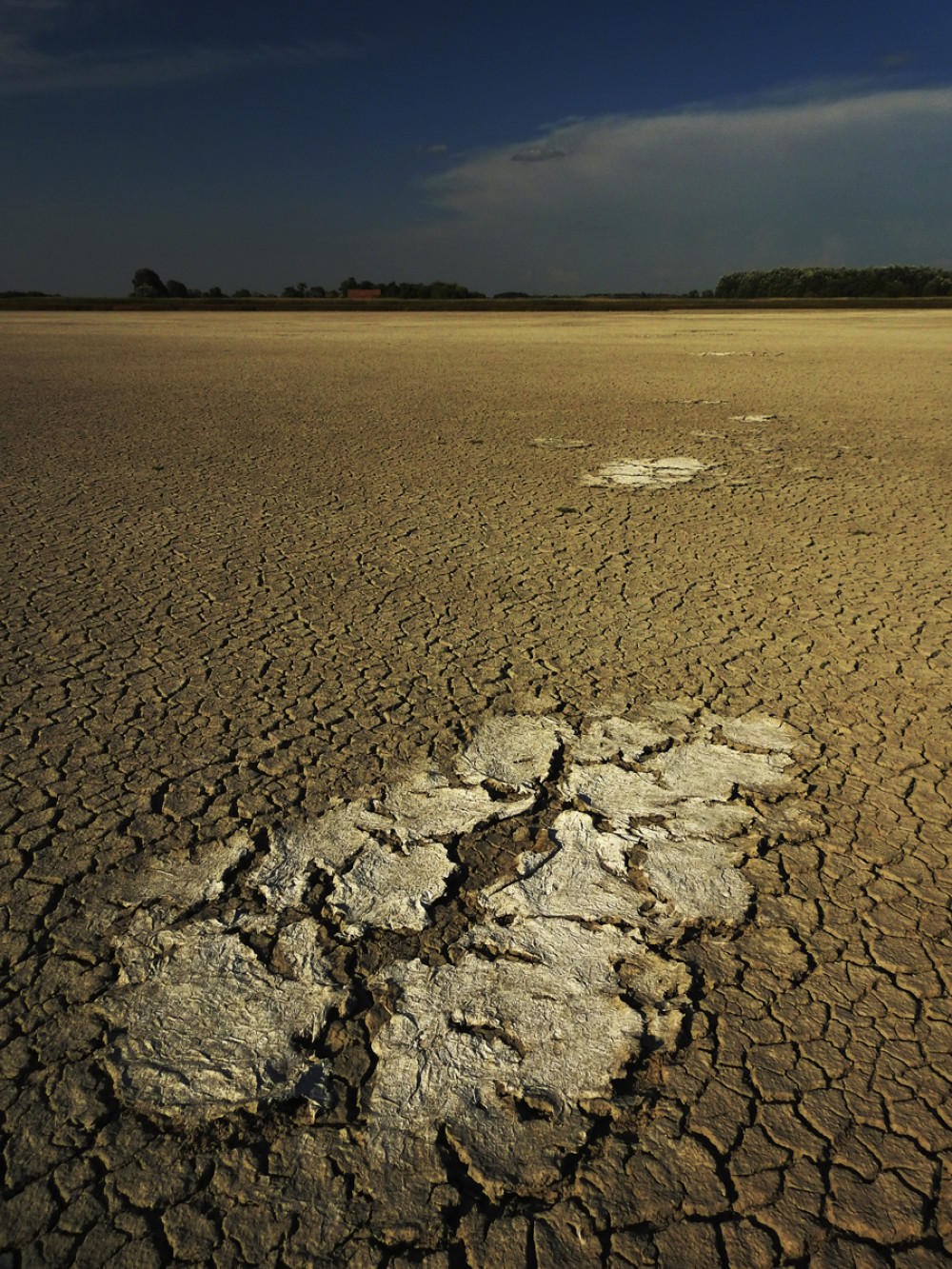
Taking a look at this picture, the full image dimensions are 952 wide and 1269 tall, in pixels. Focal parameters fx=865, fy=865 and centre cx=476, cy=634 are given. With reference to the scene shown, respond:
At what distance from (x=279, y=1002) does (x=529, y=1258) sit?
1.95 feet

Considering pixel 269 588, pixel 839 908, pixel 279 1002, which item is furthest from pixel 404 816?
pixel 269 588

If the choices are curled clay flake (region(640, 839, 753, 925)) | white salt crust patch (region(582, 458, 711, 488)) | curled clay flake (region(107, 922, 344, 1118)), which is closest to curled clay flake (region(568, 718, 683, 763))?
curled clay flake (region(640, 839, 753, 925))

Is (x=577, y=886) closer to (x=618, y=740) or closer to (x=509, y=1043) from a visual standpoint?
(x=509, y=1043)

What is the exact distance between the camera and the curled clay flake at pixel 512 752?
2.19 m

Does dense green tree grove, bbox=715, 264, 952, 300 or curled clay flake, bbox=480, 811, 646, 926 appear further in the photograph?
dense green tree grove, bbox=715, 264, 952, 300

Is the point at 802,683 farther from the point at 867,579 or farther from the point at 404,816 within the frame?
the point at 404,816

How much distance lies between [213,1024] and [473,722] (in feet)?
3.76

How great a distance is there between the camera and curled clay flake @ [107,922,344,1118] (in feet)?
4.50

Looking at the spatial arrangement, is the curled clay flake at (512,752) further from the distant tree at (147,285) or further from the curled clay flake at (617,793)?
the distant tree at (147,285)

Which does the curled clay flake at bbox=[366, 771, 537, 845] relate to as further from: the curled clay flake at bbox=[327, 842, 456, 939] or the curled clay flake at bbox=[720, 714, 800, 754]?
the curled clay flake at bbox=[720, 714, 800, 754]

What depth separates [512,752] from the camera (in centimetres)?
230

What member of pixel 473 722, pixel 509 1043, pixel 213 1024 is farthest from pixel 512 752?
pixel 213 1024

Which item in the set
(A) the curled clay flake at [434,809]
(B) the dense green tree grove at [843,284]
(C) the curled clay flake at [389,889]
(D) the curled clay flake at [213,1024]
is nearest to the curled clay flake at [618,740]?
(A) the curled clay flake at [434,809]

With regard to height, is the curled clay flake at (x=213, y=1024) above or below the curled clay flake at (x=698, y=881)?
below
